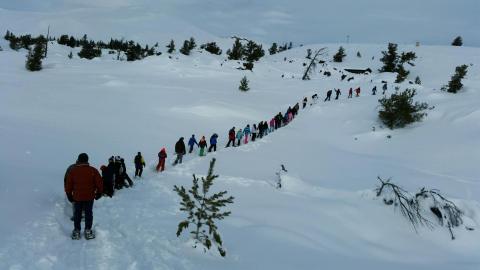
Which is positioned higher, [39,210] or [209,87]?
[209,87]

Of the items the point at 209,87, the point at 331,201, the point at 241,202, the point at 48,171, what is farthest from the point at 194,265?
the point at 209,87

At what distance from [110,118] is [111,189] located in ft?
48.4

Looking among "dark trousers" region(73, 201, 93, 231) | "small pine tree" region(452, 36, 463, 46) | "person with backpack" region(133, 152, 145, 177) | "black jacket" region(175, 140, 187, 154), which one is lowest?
"person with backpack" region(133, 152, 145, 177)

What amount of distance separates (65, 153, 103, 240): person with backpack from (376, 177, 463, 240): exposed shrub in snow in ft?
25.1

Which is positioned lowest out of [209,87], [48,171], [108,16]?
[48,171]

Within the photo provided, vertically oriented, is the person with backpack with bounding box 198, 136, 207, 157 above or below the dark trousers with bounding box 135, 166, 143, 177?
above

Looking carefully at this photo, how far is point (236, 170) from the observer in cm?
1583

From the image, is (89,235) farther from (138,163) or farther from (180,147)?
(180,147)

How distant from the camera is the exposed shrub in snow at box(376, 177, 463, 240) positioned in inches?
413

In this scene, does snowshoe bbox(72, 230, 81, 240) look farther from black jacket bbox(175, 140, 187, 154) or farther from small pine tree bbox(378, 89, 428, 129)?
small pine tree bbox(378, 89, 428, 129)

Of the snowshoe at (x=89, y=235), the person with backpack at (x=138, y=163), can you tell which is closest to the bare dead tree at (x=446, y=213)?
the snowshoe at (x=89, y=235)

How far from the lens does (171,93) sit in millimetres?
33031

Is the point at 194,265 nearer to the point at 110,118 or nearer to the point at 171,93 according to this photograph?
the point at 110,118

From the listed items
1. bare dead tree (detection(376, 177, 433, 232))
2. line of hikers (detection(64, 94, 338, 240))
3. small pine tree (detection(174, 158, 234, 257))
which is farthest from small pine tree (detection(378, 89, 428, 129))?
small pine tree (detection(174, 158, 234, 257))
